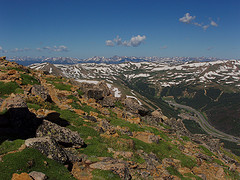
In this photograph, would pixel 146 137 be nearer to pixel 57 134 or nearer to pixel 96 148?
pixel 96 148

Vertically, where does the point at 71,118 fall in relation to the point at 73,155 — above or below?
above

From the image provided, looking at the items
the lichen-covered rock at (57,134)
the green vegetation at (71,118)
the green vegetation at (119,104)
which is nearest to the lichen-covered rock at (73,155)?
the lichen-covered rock at (57,134)

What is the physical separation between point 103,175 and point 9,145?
7.53 metres

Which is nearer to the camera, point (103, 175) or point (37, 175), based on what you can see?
point (37, 175)

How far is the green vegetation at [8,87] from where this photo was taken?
74.6 feet

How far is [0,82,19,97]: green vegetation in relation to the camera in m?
22.7

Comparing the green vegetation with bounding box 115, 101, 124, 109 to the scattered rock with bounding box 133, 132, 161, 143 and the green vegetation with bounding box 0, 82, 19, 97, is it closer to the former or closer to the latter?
the scattered rock with bounding box 133, 132, 161, 143

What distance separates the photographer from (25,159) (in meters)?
9.65

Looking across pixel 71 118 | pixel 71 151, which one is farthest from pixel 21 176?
pixel 71 118

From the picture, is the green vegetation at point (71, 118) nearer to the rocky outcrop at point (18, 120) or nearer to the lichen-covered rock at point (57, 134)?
the lichen-covered rock at point (57, 134)

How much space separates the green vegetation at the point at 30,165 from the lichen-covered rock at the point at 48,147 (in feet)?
1.08

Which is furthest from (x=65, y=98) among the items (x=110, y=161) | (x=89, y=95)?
(x=110, y=161)

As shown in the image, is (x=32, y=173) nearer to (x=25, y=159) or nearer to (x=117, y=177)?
(x=25, y=159)

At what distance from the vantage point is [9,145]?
10.8 metres
